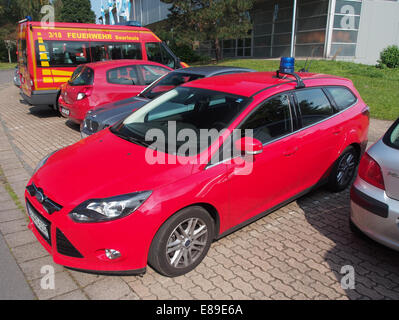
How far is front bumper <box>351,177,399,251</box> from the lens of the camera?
2.92m

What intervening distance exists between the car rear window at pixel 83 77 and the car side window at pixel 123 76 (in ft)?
1.33

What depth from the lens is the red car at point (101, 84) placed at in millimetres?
7555

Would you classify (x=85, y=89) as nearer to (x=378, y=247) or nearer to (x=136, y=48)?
(x=136, y=48)

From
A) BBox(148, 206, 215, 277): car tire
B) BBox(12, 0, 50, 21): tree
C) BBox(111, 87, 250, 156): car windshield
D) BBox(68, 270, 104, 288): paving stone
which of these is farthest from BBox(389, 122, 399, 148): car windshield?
BBox(12, 0, 50, 21): tree

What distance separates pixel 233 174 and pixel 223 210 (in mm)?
362

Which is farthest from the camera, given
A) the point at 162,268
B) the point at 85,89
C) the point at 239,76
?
the point at 85,89

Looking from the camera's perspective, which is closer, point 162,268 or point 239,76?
point 162,268

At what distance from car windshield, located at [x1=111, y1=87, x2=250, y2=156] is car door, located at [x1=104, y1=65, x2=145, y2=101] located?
3.84 meters

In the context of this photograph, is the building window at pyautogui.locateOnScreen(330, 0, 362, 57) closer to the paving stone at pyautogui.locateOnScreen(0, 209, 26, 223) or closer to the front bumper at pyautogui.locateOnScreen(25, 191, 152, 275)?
the paving stone at pyautogui.locateOnScreen(0, 209, 26, 223)

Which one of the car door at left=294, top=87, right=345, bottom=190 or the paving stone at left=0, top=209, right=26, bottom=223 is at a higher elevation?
the car door at left=294, top=87, right=345, bottom=190

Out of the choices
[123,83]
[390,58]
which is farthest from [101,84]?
[390,58]

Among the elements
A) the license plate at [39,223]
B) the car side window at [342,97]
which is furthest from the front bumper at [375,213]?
the license plate at [39,223]

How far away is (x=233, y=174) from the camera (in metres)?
3.18
